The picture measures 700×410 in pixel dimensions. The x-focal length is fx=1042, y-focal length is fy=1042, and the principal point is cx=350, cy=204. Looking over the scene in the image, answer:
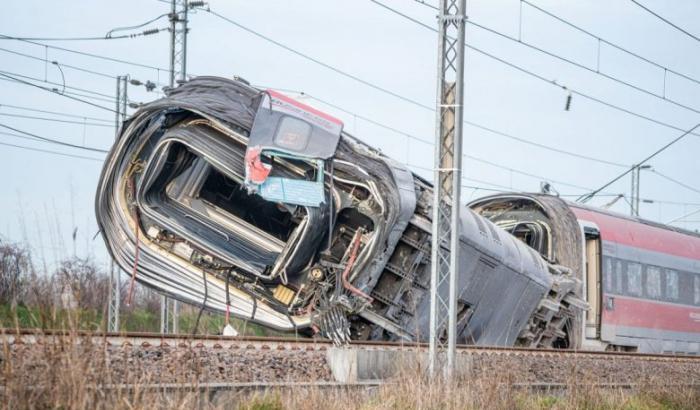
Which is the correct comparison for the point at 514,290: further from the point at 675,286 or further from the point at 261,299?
the point at 675,286

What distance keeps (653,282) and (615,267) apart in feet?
6.55

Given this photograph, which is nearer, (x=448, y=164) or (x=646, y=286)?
(x=448, y=164)

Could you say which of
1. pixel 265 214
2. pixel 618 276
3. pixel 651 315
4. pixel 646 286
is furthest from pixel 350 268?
pixel 651 315

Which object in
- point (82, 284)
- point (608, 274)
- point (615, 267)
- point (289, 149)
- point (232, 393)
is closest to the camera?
point (82, 284)

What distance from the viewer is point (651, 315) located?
23641mm

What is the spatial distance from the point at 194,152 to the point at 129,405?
731 centimetres

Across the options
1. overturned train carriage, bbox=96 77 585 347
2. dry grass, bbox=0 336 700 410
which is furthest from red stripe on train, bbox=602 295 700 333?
overturned train carriage, bbox=96 77 585 347

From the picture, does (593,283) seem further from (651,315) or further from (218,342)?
(218,342)

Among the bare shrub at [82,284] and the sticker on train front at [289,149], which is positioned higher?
the sticker on train front at [289,149]

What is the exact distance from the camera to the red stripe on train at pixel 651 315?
878 inches

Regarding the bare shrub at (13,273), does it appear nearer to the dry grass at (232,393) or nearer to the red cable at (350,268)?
the dry grass at (232,393)

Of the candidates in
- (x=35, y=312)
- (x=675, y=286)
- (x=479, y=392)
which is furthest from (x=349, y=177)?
(x=675, y=286)

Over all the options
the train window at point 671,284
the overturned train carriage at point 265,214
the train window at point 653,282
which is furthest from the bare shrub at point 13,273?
the train window at point 671,284

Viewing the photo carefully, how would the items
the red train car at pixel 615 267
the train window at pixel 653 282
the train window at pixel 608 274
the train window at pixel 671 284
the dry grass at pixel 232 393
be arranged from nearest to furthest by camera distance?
the dry grass at pixel 232 393, the red train car at pixel 615 267, the train window at pixel 608 274, the train window at pixel 653 282, the train window at pixel 671 284
